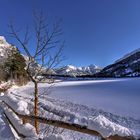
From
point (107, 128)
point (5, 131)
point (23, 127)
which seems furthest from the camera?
point (5, 131)

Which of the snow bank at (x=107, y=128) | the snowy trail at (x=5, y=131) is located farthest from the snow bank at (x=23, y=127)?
the snow bank at (x=107, y=128)

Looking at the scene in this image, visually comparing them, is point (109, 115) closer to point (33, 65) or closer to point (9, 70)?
point (33, 65)

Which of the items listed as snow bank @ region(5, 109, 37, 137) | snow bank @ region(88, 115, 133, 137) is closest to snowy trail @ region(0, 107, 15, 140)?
snow bank @ region(5, 109, 37, 137)

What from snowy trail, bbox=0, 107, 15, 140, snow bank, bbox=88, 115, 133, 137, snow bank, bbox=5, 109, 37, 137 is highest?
snow bank, bbox=88, 115, 133, 137

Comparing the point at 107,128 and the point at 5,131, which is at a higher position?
the point at 107,128

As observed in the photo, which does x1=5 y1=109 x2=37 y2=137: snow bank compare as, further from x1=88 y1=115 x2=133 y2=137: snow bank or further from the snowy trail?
x1=88 y1=115 x2=133 y2=137: snow bank

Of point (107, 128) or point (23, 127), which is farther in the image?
point (23, 127)

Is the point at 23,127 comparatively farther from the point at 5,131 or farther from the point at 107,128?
the point at 107,128

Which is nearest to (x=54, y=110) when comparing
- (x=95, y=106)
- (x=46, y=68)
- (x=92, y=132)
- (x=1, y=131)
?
(x=95, y=106)

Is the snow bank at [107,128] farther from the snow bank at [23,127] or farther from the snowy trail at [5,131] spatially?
the snowy trail at [5,131]

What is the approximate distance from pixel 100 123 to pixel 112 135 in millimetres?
245

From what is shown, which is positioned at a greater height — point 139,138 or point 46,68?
point 46,68

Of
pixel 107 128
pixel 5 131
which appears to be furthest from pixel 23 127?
pixel 107 128

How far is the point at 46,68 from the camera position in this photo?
345 inches
